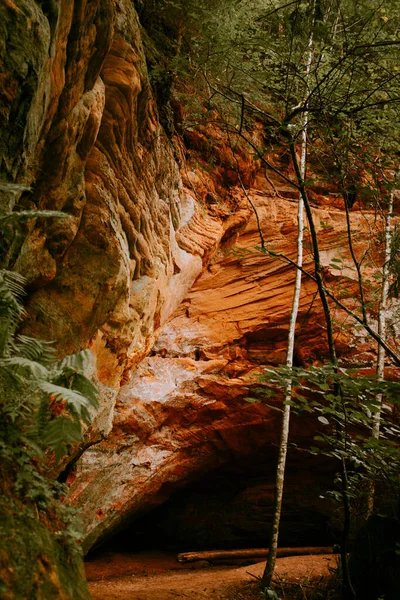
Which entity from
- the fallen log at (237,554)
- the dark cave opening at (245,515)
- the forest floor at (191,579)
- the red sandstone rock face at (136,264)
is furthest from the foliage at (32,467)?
the dark cave opening at (245,515)

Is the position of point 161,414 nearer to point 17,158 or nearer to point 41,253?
point 41,253

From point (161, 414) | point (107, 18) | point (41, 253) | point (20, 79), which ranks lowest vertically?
point (161, 414)

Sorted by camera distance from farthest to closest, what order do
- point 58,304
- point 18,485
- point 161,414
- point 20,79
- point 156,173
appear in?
point 161,414 → point 156,173 → point 58,304 → point 20,79 → point 18,485

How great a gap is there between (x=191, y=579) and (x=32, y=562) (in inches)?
304

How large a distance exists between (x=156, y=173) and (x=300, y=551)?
32.9 feet

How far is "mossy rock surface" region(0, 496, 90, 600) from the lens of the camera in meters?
1.75

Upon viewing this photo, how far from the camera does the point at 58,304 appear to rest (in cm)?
547

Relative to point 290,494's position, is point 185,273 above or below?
above

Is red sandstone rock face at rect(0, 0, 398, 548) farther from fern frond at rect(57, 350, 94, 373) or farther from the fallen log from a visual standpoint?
the fallen log

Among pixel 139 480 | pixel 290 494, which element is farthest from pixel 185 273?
pixel 290 494

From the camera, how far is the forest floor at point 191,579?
22.3ft

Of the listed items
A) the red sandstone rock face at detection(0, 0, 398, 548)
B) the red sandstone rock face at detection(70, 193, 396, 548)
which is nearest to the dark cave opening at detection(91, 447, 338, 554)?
the red sandstone rock face at detection(70, 193, 396, 548)

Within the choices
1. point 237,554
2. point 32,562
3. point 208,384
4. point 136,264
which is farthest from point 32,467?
point 237,554

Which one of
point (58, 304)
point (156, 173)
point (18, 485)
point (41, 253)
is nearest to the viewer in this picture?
point (18, 485)
